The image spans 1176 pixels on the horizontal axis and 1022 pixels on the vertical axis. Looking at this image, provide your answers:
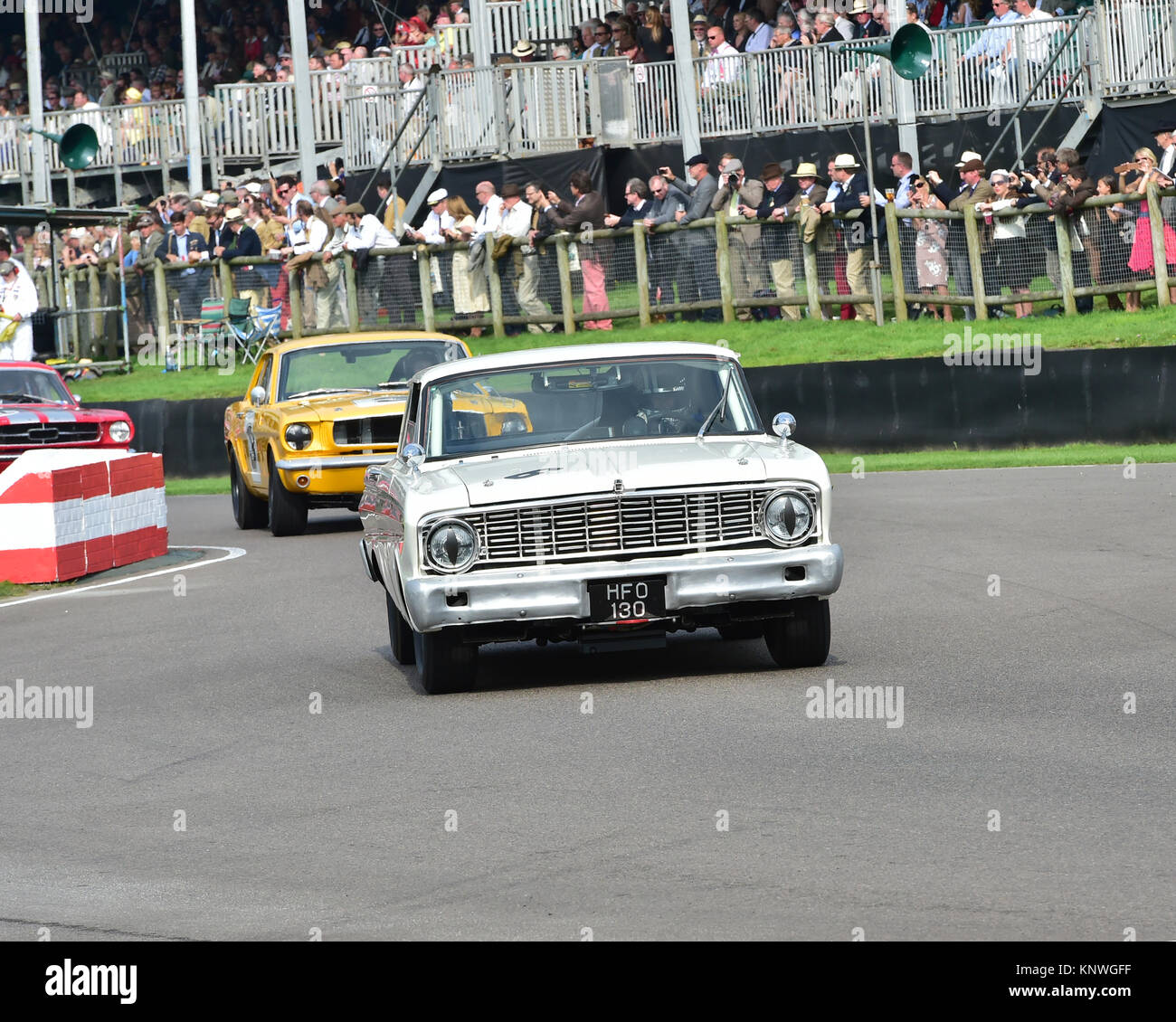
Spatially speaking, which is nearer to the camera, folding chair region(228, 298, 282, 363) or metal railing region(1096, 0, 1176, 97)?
metal railing region(1096, 0, 1176, 97)

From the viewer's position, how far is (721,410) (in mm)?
10133

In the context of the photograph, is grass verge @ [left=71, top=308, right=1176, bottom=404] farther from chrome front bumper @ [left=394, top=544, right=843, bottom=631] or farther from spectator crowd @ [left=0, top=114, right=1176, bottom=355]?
chrome front bumper @ [left=394, top=544, right=843, bottom=631]

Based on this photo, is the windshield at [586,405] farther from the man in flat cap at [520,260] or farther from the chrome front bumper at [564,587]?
the man in flat cap at [520,260]

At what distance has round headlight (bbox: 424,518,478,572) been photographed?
9.16 m

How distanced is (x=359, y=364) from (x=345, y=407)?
137cm

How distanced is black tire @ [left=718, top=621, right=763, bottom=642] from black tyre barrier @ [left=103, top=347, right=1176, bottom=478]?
10.1 m

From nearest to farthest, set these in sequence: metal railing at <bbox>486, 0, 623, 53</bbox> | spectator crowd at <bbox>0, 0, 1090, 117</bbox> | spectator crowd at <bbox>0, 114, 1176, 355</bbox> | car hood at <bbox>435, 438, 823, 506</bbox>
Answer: car hood at <bbox>435, 438, 823, 506</bbox> → spectator crowd at <bbox>0, 114, 1176, 355</bbox> → spectator crowd at <bbox>0, 0, 1090, 117</bbox> → metal railing at <bbox>486, 0, 623, 53</bbox>

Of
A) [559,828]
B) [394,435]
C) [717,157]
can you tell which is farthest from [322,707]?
[717,157]

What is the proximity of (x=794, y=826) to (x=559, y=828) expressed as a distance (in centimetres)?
76

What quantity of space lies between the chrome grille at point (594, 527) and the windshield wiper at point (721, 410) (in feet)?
2.49

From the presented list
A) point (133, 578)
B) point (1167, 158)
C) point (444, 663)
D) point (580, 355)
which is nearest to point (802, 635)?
point (444, 663)

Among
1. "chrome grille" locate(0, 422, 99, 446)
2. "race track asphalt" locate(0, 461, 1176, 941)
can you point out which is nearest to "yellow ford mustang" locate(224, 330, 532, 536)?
"chrome grille" locate(0, 422, 99, 446)

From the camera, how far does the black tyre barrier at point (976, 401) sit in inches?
784
